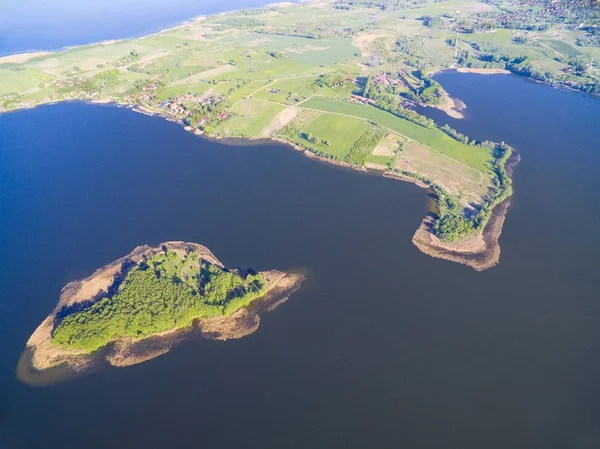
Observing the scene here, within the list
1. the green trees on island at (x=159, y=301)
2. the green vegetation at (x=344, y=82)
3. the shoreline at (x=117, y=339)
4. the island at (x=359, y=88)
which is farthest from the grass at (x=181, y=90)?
the green trees on island at (x=159, y=301)

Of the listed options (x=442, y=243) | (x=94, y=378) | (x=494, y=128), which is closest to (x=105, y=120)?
(x=94, y=378)

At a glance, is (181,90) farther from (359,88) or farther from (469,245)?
(469,245)

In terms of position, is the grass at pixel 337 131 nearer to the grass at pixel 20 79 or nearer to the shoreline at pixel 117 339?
the shoreline at pixel 117 339

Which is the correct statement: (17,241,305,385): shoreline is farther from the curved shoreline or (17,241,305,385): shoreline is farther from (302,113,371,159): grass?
(302,113,371,159): grass

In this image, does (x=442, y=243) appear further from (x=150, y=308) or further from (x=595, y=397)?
(x=150, y=308)

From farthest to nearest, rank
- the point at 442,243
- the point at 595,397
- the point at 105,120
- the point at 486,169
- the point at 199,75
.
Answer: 1. the point at 199,75
2. the point at 105,120
3. the point at 486,169
4. the point at 442,243
5. the point at 595,397

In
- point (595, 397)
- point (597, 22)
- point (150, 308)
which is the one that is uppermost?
point (597, 22)

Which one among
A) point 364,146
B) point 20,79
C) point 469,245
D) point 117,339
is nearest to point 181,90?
point 20,79

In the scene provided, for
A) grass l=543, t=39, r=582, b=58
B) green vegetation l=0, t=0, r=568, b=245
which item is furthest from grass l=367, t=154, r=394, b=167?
grass l=543, t=39, r=582, b=58
